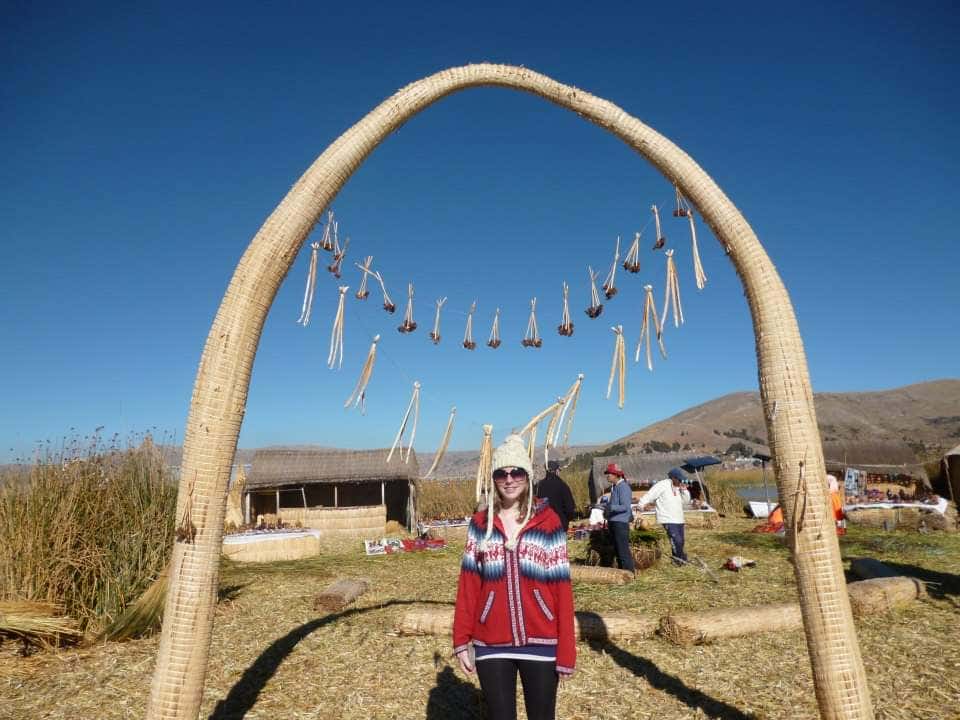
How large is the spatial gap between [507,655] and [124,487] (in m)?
6.11

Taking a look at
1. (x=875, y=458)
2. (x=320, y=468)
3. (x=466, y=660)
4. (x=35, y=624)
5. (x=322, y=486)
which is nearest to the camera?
(x=466, y=660)

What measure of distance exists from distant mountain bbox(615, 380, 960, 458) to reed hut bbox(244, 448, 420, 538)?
65751 mm

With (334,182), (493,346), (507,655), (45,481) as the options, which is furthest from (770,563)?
(45,481)

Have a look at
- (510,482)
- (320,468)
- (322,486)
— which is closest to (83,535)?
(510,482)

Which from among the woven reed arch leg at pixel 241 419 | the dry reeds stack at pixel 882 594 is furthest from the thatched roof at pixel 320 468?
the woven reed arch leg at pixel 241 419

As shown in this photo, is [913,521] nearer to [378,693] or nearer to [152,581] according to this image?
[378,693]

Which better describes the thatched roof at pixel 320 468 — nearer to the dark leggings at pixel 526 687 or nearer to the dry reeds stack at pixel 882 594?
the dry reeds stack at pixel 882 594

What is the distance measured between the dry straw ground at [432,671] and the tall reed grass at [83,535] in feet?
1.94

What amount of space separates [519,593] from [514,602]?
5 centimetres

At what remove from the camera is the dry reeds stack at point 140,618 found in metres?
6.10

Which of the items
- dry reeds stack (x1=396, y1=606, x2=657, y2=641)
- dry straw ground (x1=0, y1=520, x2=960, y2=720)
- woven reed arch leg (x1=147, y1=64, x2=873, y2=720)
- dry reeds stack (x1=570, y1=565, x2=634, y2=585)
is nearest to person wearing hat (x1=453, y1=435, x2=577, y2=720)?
woven reed arch leg (x1=147, y1=64, x2=873, y2=720)

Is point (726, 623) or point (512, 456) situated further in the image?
point (726, 623)

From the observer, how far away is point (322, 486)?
20.9m

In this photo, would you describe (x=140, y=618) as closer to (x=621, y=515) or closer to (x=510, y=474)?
(x=510, y=474)
